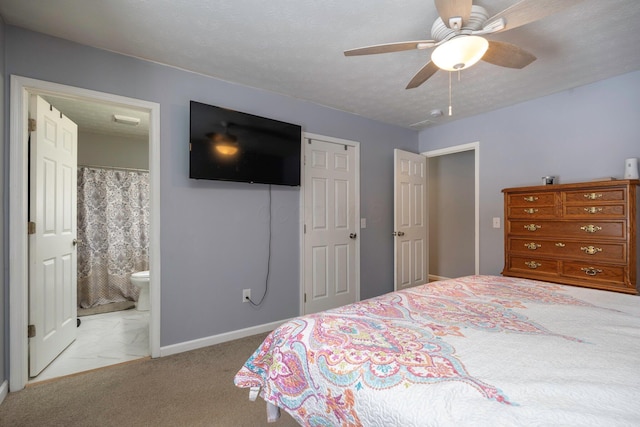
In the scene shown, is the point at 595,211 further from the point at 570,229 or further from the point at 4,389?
the point at 4,389

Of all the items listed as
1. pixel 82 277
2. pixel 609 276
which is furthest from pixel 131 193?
pixel 609 276

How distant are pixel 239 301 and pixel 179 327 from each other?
538mm

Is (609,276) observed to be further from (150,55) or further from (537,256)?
(150,55)

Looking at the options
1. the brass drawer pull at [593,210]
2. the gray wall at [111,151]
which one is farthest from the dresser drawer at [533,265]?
the gray wall at [111,151]

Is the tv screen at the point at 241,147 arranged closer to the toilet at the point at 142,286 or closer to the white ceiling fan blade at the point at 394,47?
the white ceiling fan blade at the point at 394,47

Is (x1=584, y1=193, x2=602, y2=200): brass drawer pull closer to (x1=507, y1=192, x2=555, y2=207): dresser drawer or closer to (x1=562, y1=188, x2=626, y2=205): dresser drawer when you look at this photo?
(x1=562, y1=188, x2=626, y2=205): dresser drawer

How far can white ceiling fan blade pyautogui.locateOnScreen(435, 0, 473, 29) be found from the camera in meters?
1.36

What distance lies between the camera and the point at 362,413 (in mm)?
814

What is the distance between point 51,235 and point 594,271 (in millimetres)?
4287

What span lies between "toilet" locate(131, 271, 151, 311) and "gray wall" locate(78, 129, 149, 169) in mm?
1606

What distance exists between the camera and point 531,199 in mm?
2750

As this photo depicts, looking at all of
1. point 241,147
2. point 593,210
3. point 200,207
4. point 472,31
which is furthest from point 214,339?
point 593,210

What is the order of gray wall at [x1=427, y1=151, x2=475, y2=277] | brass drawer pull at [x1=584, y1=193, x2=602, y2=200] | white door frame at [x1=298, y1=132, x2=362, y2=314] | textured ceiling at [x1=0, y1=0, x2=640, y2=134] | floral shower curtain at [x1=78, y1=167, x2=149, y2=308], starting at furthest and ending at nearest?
gray wall at [x1=427, y1=151, x2=475, y2=277], floral shower curtain at [x1=78, y1=167, x2=149, y2=308], white door frame at [x1=298, y1=132, x2=362, y2=314], brass drawer pull at [x1=584, y1=193, x2=602, y2=200], textured ceiling at [x1=0, y1=0, x2=640, y2=134]

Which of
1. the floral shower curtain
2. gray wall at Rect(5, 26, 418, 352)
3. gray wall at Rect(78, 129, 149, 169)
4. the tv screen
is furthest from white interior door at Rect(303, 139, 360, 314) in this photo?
gray wall at Rect(78, 129, 149, 169)
